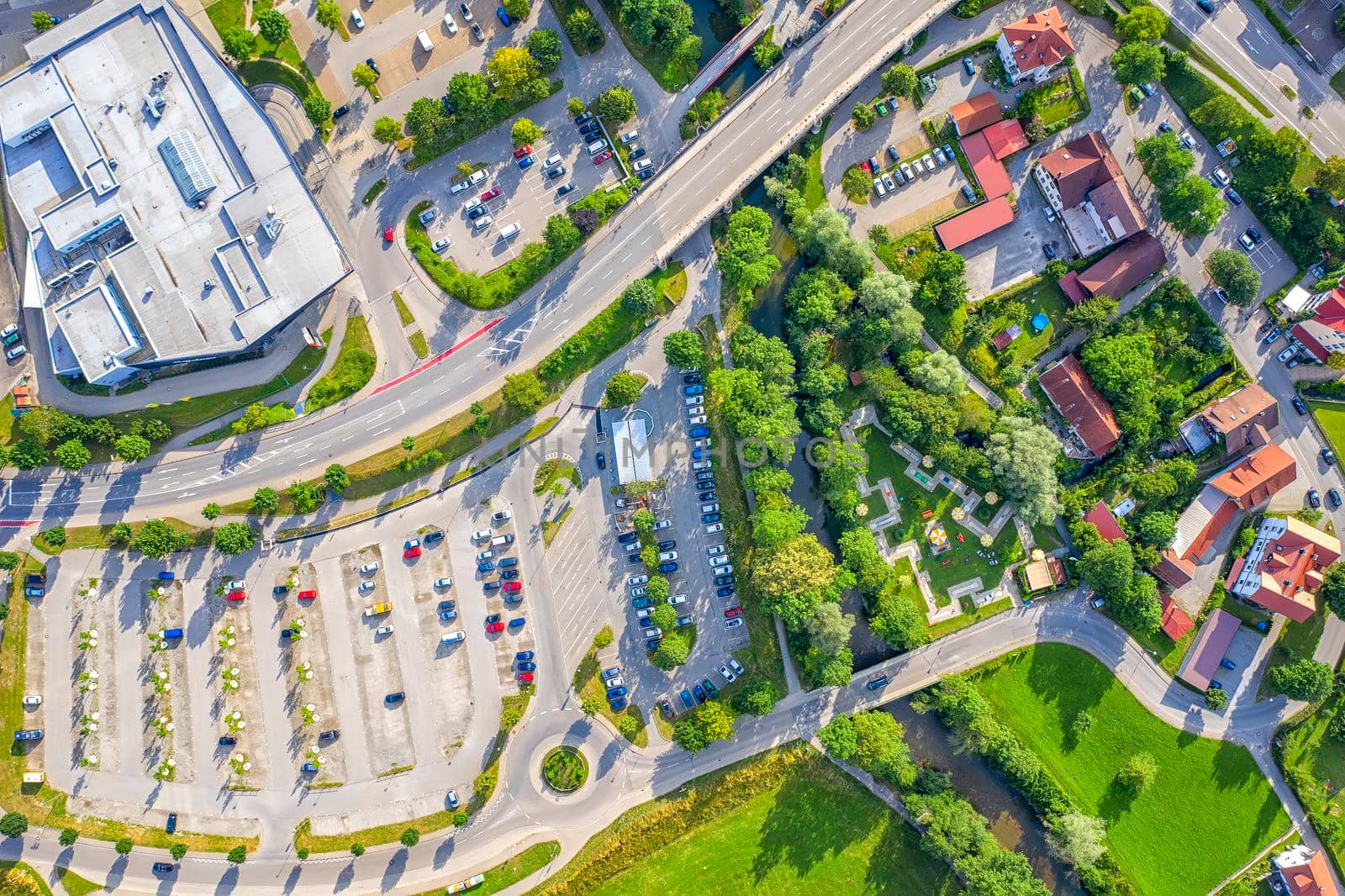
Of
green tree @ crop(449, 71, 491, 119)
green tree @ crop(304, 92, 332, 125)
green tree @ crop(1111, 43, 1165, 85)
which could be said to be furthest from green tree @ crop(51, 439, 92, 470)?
green tree @ crop(1111, 43, 1165, 85)

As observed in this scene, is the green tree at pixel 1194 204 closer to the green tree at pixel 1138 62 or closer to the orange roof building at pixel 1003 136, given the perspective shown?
the green tree at pixel 1138 62

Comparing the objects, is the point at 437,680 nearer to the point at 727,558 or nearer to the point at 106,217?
the point at 727,558

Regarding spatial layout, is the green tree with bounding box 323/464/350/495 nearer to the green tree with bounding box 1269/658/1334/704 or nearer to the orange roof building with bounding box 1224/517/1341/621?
the orange roof building with bounding box 1224/517/1341/621

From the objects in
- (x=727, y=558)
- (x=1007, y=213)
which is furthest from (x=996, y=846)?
(x=1007, y=213)

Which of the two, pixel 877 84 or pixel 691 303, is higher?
pixel 877 84

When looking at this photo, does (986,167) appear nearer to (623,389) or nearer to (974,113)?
(974,113)

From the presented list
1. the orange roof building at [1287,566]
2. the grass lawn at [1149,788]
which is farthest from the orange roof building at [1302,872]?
the orange roof building at [1287,566]
